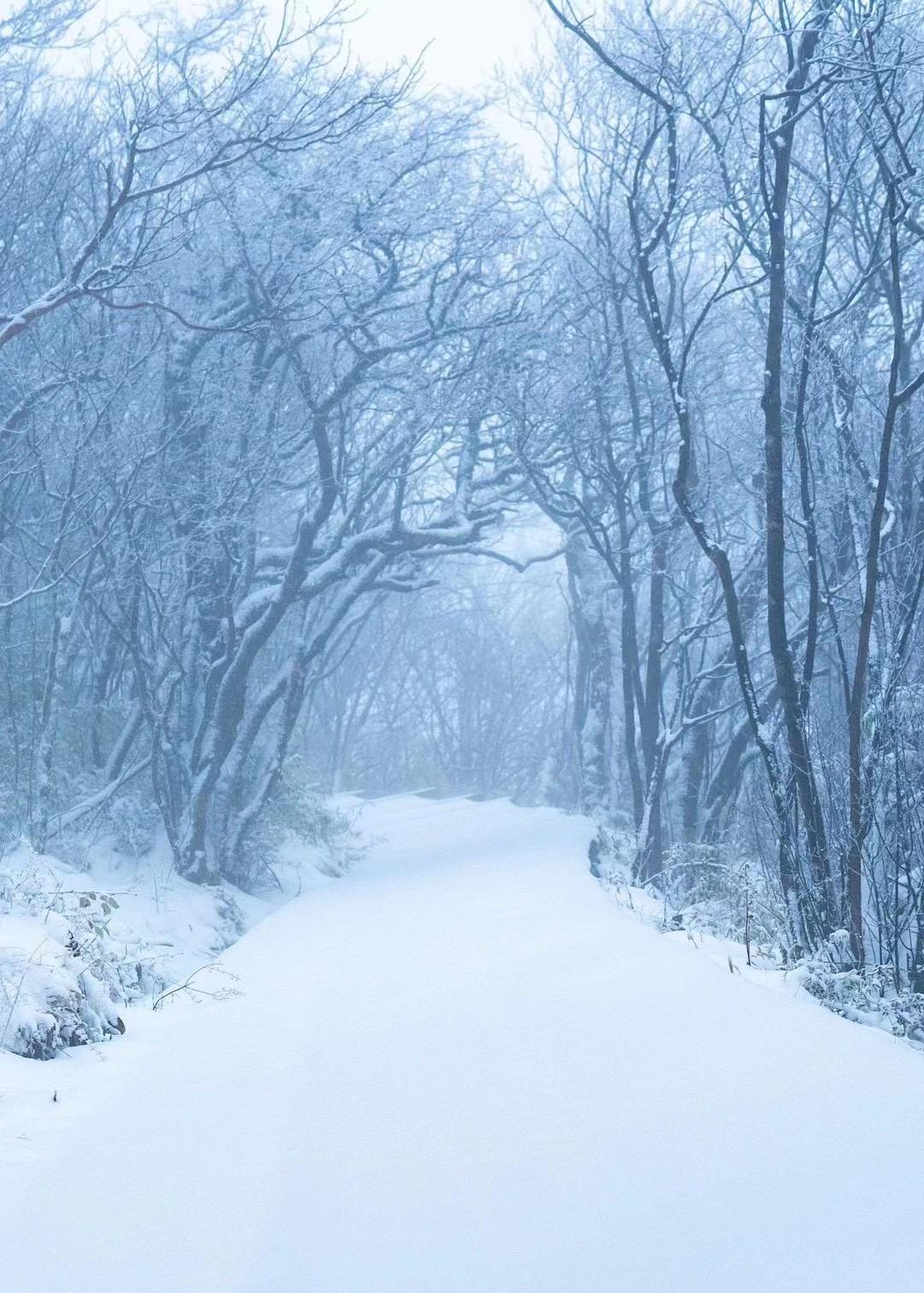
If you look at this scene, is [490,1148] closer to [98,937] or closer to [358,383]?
[98,937]

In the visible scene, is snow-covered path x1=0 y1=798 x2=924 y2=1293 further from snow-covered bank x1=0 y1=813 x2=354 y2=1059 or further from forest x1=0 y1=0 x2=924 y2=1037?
forest x1=0 y1=0 x2=924 y2=1037

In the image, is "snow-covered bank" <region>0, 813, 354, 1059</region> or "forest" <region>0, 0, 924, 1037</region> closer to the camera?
"snow-covered bank" <region>0, 813, 354, 1059</region>

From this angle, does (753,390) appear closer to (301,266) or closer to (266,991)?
(301,266)

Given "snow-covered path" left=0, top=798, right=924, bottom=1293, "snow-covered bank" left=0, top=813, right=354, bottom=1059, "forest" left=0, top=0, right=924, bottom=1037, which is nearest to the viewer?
"snow-covered path" left=0, top=798, right=924, bottom=1293

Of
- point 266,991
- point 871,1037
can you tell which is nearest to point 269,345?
point 266,991

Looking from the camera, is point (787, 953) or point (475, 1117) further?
point (787, 953)

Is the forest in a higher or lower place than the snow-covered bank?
higher

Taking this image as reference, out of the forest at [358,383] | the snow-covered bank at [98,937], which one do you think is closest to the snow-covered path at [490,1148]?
the snow-covered bank at [98,937]

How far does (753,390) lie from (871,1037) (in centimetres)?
982

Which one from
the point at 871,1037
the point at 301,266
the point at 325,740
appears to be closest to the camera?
the point at 871,1037

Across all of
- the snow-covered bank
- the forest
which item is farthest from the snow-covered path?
the forest

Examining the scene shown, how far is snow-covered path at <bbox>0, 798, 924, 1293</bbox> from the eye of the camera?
8.67 ft

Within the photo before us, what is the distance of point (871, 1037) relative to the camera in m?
4.46

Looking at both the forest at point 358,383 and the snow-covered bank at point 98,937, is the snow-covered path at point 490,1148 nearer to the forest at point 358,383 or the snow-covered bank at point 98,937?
the snow-covered bank at point 98,937
